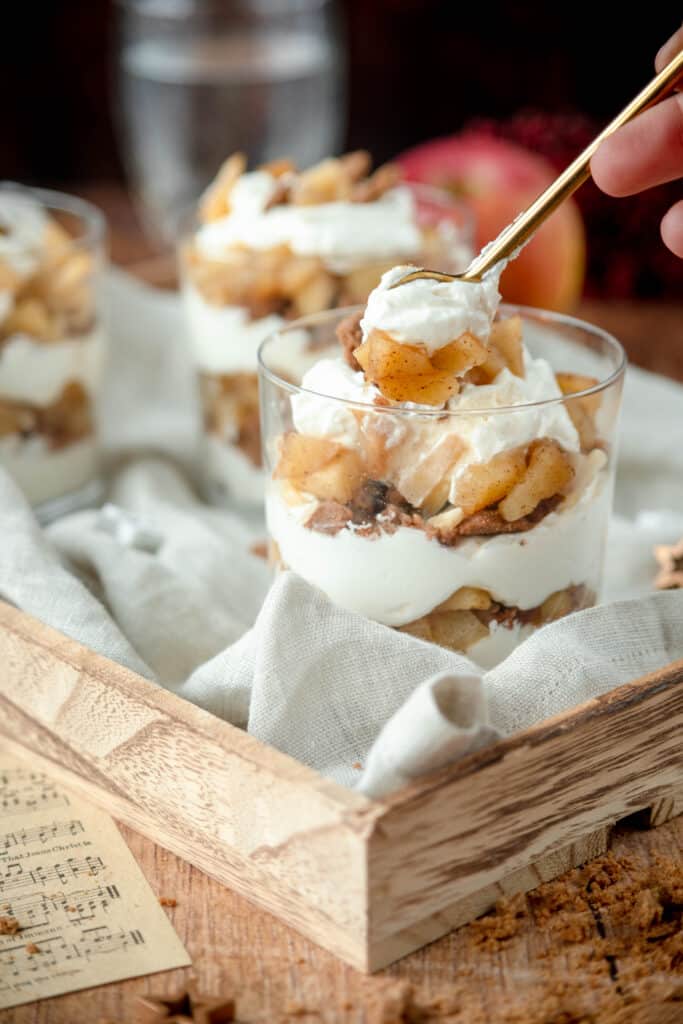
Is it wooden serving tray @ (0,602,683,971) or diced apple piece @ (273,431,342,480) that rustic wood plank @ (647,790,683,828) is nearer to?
wooden serving tray @ (0,602,683,971)

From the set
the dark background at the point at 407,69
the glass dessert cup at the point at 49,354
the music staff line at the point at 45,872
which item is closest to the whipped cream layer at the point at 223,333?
the glass dessert cup at the point at 49,354

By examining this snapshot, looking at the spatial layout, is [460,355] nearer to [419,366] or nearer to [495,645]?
[419,366]

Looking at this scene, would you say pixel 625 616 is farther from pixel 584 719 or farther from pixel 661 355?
pixel 661 355

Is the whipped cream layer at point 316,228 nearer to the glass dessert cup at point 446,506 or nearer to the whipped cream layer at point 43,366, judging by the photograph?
the whipped cream layer at point 43,366

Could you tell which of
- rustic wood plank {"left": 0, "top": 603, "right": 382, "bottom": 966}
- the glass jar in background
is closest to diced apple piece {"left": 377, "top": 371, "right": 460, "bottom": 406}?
rustic wood plank {"left": 0, "top": 603, "right": 382, "bottom": 966}

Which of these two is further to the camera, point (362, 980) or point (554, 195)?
point (554, 195)

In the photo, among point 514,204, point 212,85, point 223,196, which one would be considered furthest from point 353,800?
point 212,85
